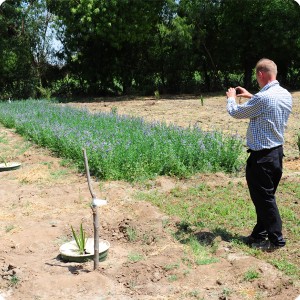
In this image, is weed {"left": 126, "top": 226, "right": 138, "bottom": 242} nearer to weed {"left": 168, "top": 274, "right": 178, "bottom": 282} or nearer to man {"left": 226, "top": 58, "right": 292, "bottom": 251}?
weed {"left": 168, "top": 274, "right": 178, "bottom": 282}

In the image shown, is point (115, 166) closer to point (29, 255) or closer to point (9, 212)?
point (9, 212)

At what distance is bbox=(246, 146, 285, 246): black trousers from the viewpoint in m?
4.36

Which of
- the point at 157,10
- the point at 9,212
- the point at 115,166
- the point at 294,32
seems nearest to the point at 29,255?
the point at 9,212

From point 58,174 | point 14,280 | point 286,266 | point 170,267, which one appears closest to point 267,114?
point 286,266

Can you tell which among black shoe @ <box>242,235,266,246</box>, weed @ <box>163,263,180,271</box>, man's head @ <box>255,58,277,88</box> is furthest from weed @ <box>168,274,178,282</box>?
man's head @ <box>255,58,277,88</box>

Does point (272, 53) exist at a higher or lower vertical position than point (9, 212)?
→ higher

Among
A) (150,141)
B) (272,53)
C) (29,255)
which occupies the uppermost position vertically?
(272,53)

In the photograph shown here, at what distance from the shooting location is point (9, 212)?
606 cm

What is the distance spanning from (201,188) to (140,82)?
68.7 feet

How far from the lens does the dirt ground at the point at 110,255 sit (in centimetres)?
384

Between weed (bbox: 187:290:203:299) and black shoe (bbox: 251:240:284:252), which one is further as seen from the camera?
black shoe (bbox: 251:240:284:252)

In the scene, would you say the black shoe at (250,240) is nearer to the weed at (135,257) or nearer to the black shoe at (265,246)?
the black shoe at (265,246)

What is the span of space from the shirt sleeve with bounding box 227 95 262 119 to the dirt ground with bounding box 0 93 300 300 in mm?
1273

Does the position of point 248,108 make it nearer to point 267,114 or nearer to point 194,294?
point 267,114
